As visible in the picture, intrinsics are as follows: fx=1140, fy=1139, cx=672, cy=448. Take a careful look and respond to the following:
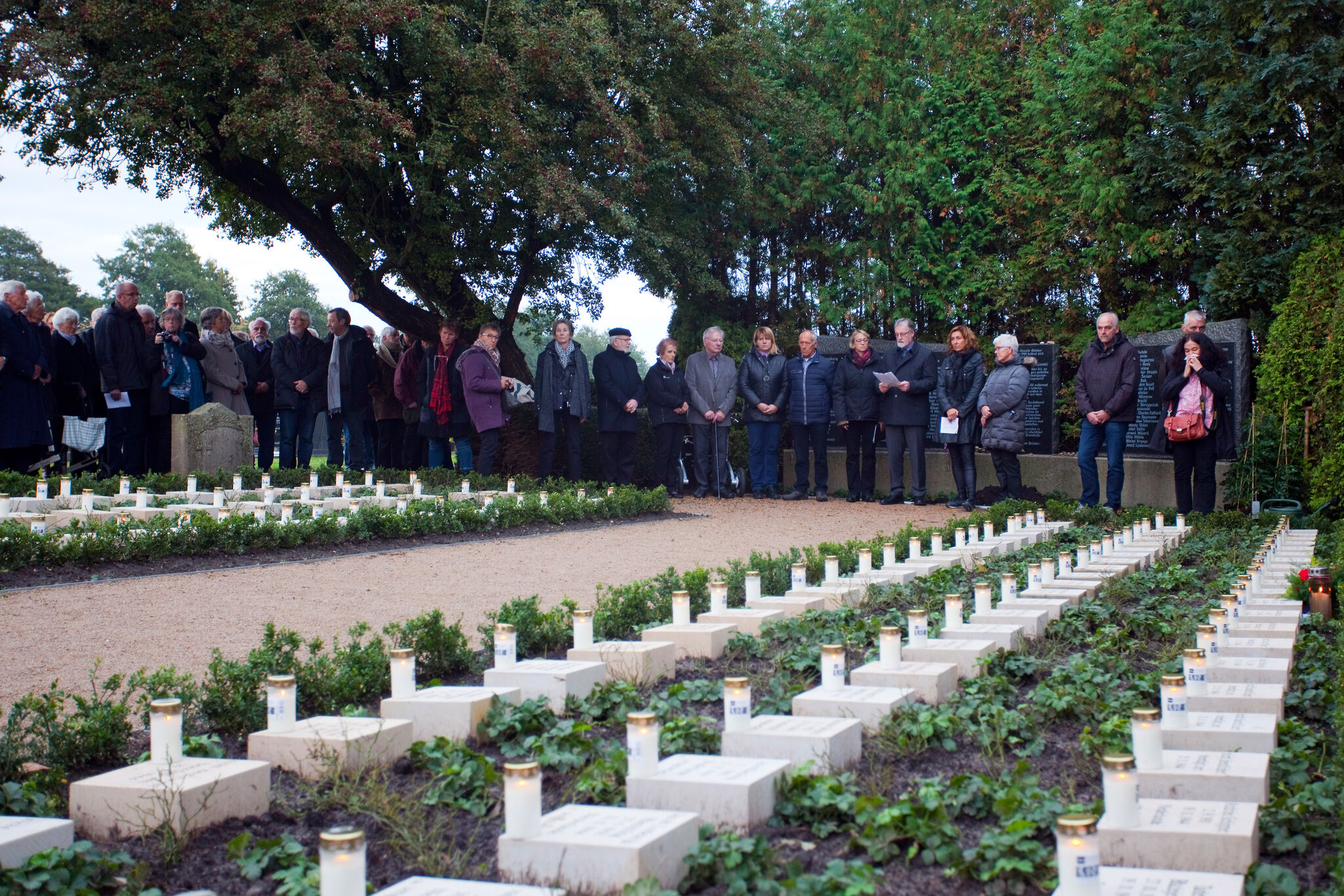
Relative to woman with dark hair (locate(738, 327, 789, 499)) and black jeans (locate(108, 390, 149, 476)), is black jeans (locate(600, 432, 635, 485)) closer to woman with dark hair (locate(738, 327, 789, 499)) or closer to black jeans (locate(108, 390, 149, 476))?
woman with dark hair (locate(738, 327, 789, 499))

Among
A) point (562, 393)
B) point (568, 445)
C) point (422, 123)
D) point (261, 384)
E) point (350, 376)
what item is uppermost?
point (422, 123)

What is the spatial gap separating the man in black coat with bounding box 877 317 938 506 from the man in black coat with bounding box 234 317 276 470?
761cm

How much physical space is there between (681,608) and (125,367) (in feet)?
29.4

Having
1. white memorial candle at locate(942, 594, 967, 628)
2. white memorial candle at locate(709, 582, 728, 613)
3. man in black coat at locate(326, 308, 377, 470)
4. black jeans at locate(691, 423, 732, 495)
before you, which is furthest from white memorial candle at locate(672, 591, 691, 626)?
man in black coat at locate(326, 308, 377, 470)

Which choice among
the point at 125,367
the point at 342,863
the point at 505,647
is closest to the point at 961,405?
the point at 125,367

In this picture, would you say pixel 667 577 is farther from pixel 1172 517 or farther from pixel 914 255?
pixel 914 255

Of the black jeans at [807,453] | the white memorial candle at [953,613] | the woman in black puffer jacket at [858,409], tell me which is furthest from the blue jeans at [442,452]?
the white memorial candle at [953,613]

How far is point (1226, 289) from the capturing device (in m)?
13.6

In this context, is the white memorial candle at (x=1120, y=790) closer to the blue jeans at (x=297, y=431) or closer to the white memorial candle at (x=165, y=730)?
the white memorial candle at (x=165, y=730)

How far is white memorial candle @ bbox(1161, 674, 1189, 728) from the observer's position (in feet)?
10.6

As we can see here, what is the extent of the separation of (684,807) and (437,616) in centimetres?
205

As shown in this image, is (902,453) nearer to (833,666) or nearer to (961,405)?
(961,405)

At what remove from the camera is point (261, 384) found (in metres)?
14.2

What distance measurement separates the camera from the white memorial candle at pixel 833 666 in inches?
145
